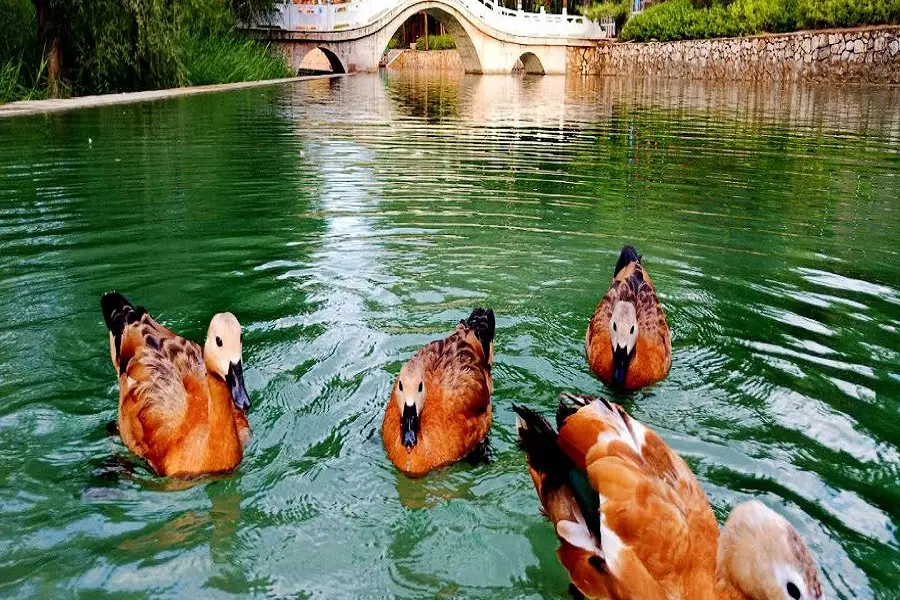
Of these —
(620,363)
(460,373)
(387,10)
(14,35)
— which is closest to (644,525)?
(460,373)

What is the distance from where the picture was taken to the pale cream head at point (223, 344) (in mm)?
3822

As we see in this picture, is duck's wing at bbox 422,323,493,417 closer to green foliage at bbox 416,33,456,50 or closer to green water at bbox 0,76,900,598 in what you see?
green water at bbox 0,76,900,598

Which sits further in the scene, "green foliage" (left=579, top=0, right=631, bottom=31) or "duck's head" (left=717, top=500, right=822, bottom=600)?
"green foliage" (left=579, top=0, right=631, bottom=31)

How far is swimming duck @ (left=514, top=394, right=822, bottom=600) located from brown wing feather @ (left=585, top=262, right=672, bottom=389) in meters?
1.60

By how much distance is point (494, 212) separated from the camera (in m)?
8.91

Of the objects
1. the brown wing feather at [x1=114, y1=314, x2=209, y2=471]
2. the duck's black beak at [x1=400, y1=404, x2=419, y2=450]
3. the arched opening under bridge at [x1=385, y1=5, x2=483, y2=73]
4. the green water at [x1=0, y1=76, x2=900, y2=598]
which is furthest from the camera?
the arched opening under bridge at [x1=385, y1=5, x2=483, y2=73]

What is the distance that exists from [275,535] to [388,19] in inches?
1724

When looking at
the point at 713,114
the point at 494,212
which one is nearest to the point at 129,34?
the point at 713,114

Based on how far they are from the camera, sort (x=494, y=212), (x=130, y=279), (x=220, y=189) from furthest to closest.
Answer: (x=220, y=189)
(x=494, y=212)
(x=130, y=279)

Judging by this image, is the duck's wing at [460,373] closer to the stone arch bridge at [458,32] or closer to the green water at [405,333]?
the green water at [405,333]

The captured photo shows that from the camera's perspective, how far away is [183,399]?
409 cm

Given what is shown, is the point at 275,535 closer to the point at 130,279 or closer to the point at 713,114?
the point at 130,279

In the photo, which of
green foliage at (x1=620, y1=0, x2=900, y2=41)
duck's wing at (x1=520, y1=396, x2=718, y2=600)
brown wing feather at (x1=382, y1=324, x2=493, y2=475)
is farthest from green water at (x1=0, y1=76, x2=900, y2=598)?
green foliage at (x1=620, y1=0, x2=900, y2=41)

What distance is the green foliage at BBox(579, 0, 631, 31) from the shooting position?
44406 mm
